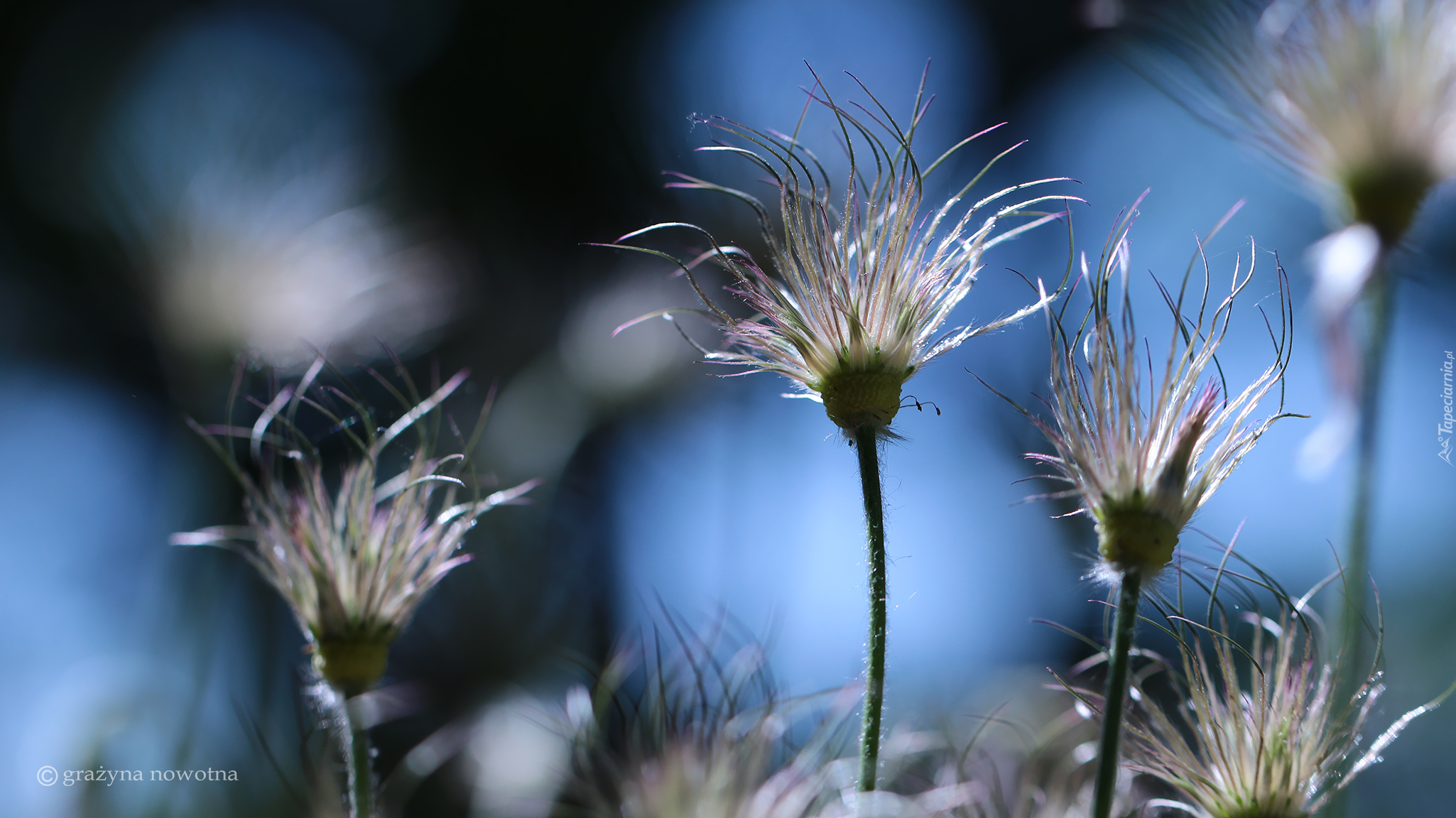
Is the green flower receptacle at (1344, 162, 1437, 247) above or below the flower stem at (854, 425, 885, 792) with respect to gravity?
above

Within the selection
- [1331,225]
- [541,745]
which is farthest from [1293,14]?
[541,745]

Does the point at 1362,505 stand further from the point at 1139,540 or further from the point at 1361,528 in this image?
the point at 1139,540

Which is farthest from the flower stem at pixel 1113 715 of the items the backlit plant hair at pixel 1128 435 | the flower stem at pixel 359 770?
the flower stem at pixel 359 770

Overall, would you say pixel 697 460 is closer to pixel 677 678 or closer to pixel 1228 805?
pixel 677 678

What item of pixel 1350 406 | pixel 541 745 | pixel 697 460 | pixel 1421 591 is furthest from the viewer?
pixel 1421 591

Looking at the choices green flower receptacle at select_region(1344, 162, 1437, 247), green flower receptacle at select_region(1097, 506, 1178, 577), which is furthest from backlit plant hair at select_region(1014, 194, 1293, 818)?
green flower receptacle at select_region(1344, 162, 1437, 247)

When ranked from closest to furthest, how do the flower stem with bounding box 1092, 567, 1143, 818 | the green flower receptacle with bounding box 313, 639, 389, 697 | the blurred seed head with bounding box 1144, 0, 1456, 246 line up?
the flower stem with bounding box 1092, 567, 1143, 818, the green flower receptacle with bounding box 313, 639, 389, 697, the blurred seed head with bounding box 1144, 0, 1456, 246

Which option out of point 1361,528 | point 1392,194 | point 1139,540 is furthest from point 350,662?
point 1392,194

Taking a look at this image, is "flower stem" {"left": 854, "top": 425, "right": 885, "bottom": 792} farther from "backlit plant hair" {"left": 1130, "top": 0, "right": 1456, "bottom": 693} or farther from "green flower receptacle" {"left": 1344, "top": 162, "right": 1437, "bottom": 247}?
"green flower receptacle" {"left": 1344, "top": 162, "right": 1437, "bottom": 247}
